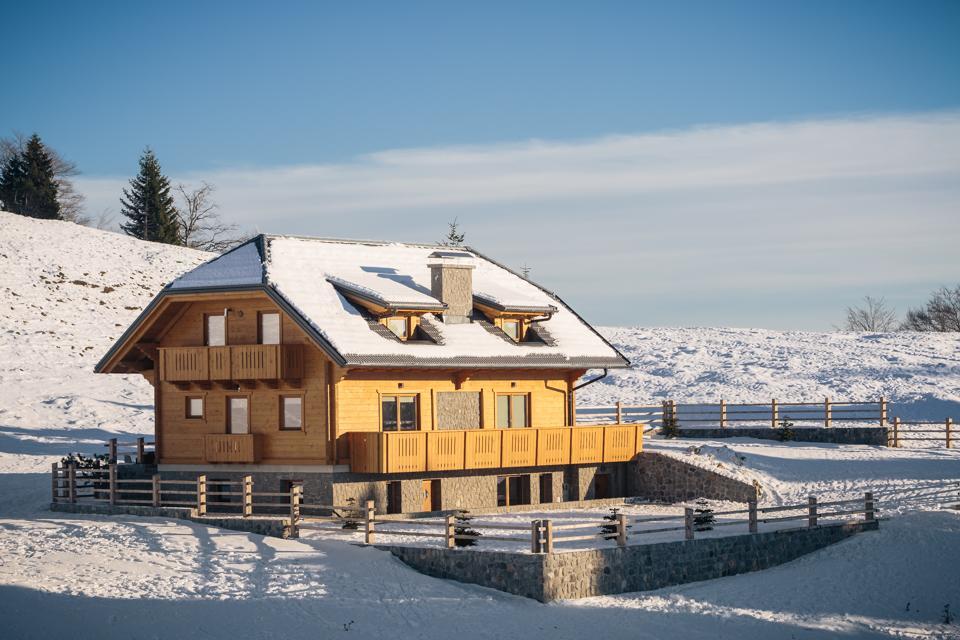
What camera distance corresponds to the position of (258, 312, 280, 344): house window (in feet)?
133

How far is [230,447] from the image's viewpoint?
133 ft

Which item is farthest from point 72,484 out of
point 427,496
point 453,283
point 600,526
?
point 600,526

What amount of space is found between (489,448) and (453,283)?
5214 mm

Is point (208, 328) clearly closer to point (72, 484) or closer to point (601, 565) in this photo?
point (72, 484)

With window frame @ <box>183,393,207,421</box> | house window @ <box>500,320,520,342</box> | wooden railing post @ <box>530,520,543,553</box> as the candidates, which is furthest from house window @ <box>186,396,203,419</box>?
wooden railing post @ <box>530,520,543,553</box>

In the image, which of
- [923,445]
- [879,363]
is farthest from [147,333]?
[879,363]

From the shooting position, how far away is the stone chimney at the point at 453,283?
4281cm

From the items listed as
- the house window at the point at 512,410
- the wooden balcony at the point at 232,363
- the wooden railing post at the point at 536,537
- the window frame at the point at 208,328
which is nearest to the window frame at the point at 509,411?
the house window at the point at 512,410

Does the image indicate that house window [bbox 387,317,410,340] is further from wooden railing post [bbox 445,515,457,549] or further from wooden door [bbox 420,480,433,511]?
wooden railing post [bbox 445,515,457,549]

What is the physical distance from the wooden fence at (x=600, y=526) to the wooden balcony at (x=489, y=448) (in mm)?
1676

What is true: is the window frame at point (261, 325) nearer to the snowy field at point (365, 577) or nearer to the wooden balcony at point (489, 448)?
the wooden balcony at point (489, 448)

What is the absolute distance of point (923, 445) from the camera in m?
53.8

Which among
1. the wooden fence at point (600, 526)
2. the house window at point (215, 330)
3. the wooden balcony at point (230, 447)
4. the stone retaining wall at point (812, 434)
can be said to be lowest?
the wooden fence at point (600, 526)

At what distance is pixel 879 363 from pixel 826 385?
5814mm
